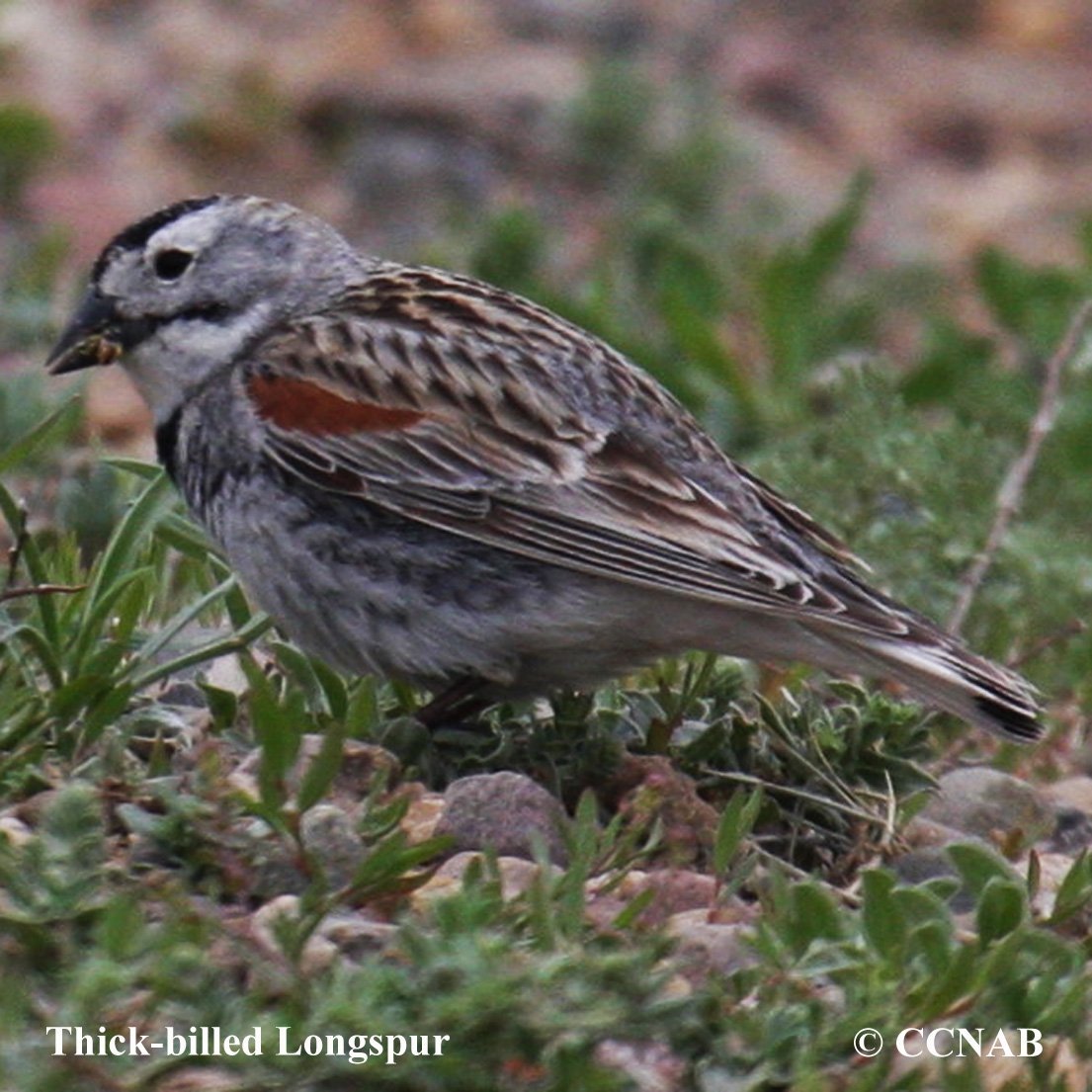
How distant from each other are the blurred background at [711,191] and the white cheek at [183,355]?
0.59m

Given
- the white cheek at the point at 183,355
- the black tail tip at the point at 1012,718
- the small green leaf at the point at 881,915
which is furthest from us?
the white cheek at the point at 183,355

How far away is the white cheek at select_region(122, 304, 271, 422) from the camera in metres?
5.98

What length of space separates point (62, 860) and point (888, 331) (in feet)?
23.7

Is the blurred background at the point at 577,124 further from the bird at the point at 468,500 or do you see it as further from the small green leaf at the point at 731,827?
the small green leaf at the point at 731,827

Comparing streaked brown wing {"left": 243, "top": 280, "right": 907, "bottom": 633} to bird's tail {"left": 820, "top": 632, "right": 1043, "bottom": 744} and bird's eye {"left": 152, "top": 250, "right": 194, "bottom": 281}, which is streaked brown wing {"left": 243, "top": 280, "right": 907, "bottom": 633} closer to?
bird's tail {"left": 820, "top": 632, "right": 1043, "bottom": 744}

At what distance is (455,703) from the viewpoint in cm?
555

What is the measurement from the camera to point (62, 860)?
4180mm

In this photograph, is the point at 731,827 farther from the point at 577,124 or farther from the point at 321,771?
the point at 577,124

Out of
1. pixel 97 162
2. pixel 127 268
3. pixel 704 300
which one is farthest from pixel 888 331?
pixel 127 268

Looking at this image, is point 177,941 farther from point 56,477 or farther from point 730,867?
point 56,477

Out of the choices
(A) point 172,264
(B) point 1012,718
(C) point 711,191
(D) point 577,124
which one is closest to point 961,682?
(B) point 1012,718

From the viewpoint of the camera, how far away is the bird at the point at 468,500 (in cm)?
543

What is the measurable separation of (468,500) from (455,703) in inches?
16.1

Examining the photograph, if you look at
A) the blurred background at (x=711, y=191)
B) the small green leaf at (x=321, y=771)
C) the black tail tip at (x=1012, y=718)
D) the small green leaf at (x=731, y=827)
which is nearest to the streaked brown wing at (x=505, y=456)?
the black tail tip at (x=1012, y=718)
